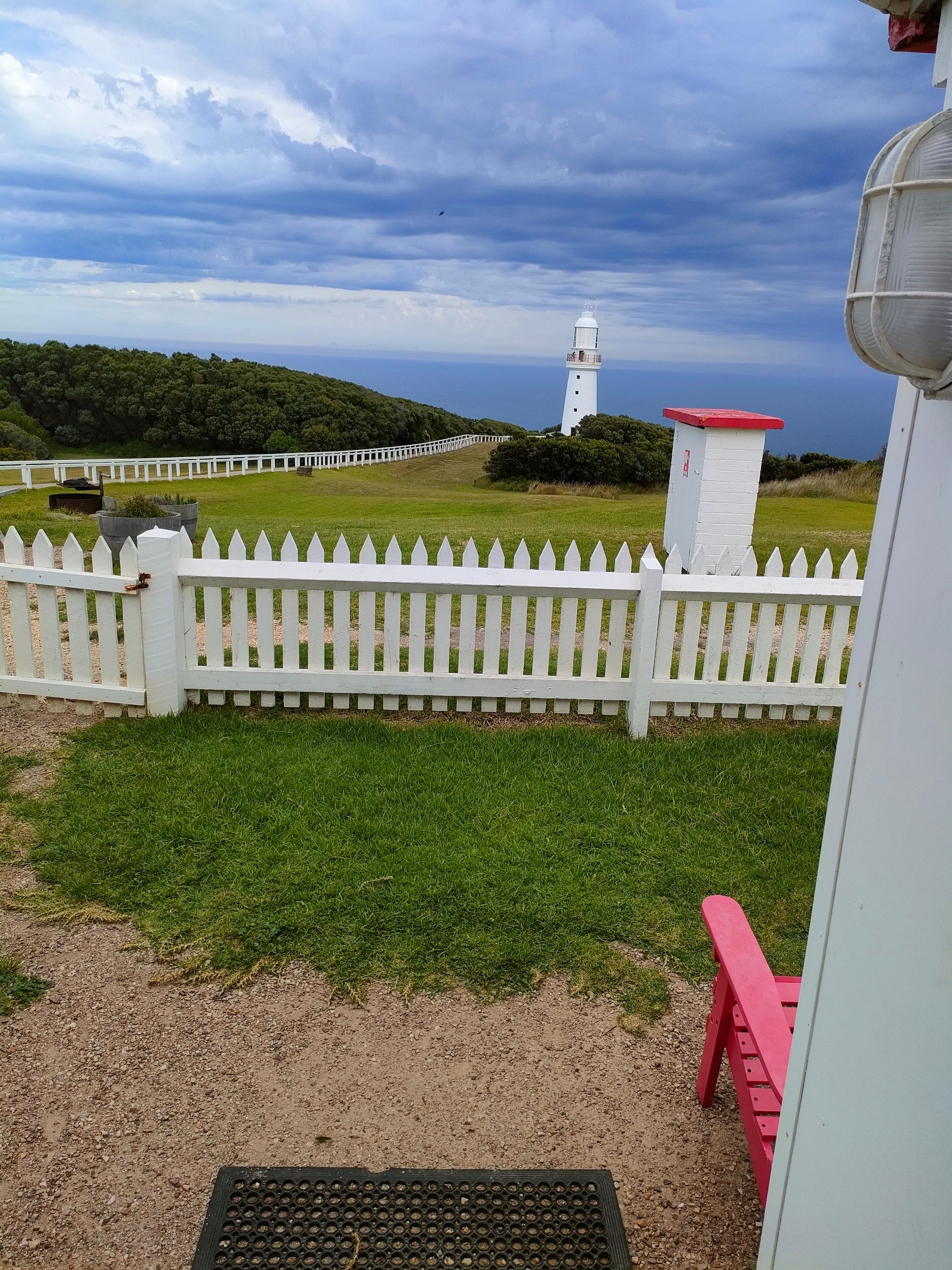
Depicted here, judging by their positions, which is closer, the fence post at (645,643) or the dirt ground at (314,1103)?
the dirt ground at (314,1103)

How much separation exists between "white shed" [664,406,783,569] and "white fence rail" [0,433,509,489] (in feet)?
38.5

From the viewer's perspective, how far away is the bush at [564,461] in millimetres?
26922

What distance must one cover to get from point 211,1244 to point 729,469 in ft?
31.7

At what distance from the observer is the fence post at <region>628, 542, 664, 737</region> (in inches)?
223

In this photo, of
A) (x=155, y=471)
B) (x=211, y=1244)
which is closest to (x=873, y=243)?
(x=211, y=1244)

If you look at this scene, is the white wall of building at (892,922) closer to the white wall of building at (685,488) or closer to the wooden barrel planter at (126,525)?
the wooden barrel planter at (126,525)

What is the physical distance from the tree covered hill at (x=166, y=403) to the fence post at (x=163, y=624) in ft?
116

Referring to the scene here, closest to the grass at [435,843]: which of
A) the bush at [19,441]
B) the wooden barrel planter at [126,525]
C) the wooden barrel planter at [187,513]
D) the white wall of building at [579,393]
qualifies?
the wooden barrel planter at [126,525]

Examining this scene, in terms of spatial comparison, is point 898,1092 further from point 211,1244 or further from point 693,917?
point 693,917

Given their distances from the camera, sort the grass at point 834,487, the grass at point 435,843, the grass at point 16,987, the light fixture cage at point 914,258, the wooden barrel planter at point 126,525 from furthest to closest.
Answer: the grass at point 834,487 → the wooden barrel planter at point 126,525 → the grass at point 435,843 → the grass at point 16,987 → the light fixture cage at point 914,258

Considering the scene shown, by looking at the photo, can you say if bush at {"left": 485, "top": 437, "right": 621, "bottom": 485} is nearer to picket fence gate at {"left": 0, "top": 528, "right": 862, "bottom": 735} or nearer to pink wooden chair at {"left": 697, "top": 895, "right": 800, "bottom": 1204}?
picket fence gate at {"left": 0, "top": 528, "right": 862, "bottom": 735}

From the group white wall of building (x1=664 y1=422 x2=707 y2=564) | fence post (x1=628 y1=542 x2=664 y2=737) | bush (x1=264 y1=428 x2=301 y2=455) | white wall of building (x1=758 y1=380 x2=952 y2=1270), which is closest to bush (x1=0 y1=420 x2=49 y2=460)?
bush (x1=264 y1=428 x2=301 y2=455)

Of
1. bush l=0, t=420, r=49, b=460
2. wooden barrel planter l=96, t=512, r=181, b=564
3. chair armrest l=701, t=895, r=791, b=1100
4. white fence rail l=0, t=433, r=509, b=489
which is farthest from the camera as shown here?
bush l=0, t=420, r=49, b=460

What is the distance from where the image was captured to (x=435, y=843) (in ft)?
14.7
